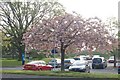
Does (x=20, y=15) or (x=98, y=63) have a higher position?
(x=20, y=15)

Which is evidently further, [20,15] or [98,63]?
[20,15]

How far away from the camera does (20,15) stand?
5350 centimetres

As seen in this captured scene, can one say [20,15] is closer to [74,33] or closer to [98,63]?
[98,63]

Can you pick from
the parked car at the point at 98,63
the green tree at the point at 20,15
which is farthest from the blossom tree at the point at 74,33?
the green tree at the point at 20,15

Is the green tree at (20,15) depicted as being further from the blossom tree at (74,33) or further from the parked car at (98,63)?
the blossom tree at (74,33)

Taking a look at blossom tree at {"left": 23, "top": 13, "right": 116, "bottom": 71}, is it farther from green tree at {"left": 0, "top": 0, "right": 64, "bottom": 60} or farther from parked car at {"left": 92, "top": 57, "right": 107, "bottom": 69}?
green tree at {"left": 0, "top": 0, "right": 64, "bottom": 60}

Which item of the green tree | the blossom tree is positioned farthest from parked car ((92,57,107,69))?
the blossom tree

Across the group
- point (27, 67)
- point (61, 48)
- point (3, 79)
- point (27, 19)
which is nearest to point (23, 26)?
point (27, 19)

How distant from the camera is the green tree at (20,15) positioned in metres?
51.5

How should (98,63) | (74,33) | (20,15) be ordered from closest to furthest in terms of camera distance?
(74,33)
(98,63)
(20,15)

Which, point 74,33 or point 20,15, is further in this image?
point 20,15

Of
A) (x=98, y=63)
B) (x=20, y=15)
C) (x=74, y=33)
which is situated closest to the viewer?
(x=74, y=33)

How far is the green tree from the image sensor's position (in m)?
51.5

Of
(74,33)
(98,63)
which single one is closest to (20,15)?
(98,63)
